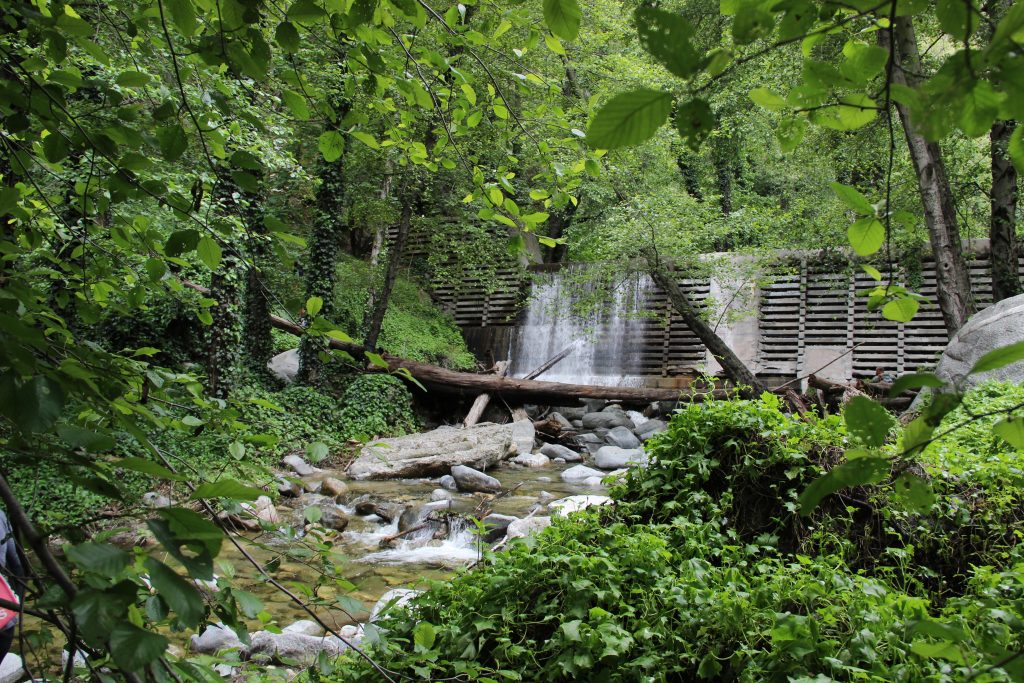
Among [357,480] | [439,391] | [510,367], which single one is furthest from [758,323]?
[357,480]

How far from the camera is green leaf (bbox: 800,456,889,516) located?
2.71 ft

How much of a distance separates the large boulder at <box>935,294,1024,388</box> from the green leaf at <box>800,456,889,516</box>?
8441 millimetres

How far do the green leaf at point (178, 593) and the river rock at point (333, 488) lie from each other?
29.7ft

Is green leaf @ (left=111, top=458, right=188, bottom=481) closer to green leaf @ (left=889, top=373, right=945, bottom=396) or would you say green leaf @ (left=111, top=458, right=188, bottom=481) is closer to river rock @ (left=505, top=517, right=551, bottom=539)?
green leaf @ (left=889, top=373, right=945, bottom=396)

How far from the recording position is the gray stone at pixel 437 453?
35.6ft

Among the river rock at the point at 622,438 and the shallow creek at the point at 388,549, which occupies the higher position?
the river rock at the point at 622,438

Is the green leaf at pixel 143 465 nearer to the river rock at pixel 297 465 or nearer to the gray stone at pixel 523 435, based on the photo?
the river rock at pixel 297 465

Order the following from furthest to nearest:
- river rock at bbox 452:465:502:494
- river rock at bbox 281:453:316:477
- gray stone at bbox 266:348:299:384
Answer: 1. gray stone at bbox 266:348:299:384
2. river rock at bbox 281:453:316:477
3. river rock at bbox 452:465:502:494

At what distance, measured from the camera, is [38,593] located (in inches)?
43.1

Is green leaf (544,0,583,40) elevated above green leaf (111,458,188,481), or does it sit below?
above

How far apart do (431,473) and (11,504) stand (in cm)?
1014

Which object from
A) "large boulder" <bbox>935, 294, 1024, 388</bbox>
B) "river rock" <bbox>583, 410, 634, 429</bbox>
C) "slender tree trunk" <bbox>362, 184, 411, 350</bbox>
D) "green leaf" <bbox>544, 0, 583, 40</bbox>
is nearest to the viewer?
"green leaf" <bbox>544, 0, 583, 40</bbox>

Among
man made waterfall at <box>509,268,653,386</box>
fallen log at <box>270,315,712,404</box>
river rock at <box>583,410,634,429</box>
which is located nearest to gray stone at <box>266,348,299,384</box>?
fallen log at <box>270,315,712,404</box>

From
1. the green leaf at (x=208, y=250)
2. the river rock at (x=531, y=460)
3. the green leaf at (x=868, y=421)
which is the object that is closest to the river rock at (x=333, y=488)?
the river rock at (x=531, y=460)
